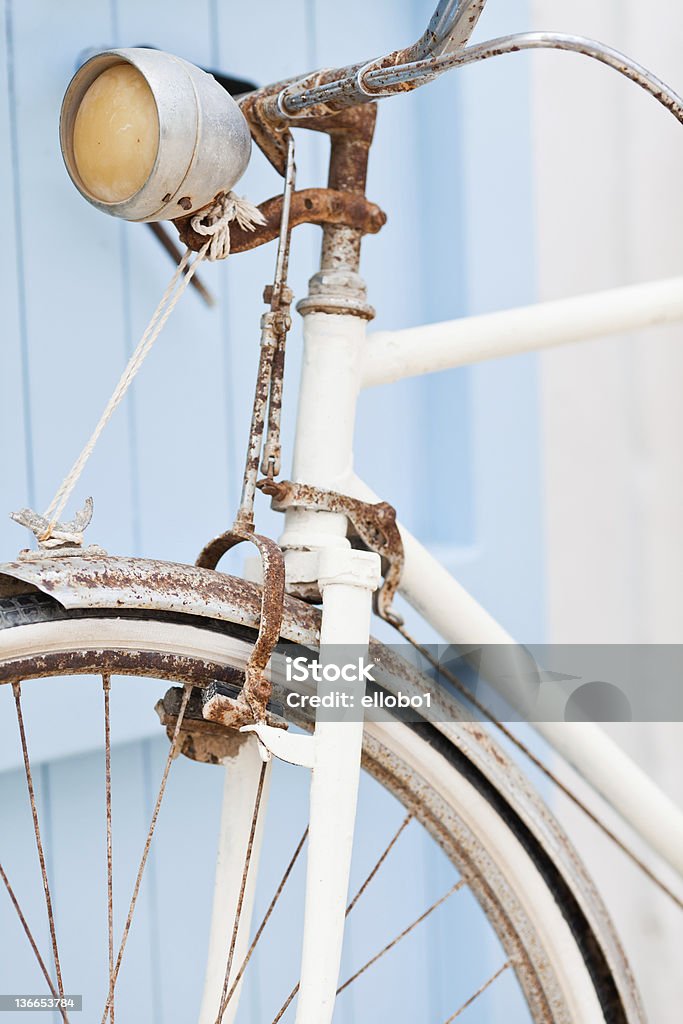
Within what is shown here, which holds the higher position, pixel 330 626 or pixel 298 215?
pixel 298 215

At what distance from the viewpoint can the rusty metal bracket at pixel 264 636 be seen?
21.6 inches

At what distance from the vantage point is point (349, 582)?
58 centimetres

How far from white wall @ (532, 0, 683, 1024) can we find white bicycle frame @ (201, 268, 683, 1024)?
0.50m

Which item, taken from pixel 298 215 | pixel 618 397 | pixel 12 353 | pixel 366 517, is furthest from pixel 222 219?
pixel 618 397

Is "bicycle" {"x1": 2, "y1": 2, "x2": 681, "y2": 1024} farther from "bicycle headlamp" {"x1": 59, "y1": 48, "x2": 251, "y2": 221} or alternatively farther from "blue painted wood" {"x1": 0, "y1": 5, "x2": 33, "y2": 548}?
"blue painted wood" {"x1": 0, "y1": 5, "x2": 33, "y2": 548}

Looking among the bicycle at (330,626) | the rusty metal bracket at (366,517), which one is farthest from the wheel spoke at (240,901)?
the rusty metal bracket at (366,517)

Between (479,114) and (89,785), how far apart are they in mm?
791

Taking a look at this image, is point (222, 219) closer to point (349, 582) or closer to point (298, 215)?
point (298, 215)

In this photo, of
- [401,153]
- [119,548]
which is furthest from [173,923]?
[401,153]

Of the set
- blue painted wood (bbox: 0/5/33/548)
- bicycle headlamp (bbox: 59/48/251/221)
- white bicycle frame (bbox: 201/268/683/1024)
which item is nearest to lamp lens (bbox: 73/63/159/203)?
bicycle headlamp (bbox: 59/48/251/221)

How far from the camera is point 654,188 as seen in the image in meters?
1.30

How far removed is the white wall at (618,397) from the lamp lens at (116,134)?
30.6 inches

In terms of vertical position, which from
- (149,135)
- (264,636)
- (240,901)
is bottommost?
(240,901)

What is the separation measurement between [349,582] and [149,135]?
0.25m
